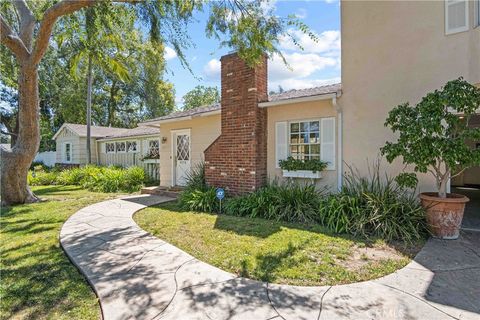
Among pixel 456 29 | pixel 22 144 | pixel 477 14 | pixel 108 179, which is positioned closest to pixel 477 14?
pixel 477 14

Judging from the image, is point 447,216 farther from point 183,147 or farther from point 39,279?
point 183,147

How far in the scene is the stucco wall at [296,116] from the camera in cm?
745

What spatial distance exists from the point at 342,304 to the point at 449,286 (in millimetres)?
1492

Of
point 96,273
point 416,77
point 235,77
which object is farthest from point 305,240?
point 235,77

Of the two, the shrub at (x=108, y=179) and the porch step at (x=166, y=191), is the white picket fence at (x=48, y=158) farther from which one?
the porch step at (x=166, y=191)

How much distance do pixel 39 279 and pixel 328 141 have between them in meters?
6.73

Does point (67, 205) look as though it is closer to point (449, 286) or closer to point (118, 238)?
point (118, 238)

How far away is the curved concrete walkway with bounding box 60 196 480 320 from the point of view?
112 inches

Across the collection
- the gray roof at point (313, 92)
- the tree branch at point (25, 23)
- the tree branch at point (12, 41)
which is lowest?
the gray roof at point (313, 92)

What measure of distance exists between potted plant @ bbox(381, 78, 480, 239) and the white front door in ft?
24.6

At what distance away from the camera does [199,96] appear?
38.4 m

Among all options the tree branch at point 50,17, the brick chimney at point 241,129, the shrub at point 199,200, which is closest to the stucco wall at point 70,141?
the tree branch at point 50,17

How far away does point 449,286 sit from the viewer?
334 centimetres

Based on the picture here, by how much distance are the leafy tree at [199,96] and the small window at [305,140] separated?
3127 cm
